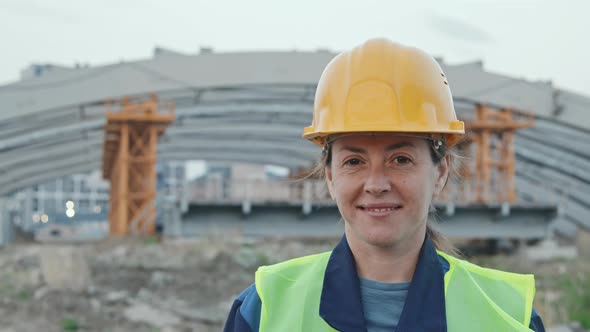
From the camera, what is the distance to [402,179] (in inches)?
76.3

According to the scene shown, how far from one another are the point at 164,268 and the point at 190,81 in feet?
29.9

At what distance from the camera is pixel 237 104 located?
2462 centimetres

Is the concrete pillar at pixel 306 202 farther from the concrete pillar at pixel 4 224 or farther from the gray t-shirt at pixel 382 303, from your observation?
the concrete pillar at pixel 4 224

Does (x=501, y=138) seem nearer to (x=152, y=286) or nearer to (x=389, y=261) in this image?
(x=152, y=286)

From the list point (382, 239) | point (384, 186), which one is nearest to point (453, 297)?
point (382, 239)

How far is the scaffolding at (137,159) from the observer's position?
66.4ft

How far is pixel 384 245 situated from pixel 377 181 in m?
0.19

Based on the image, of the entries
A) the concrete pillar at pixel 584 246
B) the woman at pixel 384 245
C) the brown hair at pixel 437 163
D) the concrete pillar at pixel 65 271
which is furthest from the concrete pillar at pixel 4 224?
the woman at pixel 384 245

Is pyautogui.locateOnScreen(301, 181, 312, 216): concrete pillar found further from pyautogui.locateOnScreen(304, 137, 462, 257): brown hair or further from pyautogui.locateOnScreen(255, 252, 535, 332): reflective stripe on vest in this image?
pyautogui.locateOnScreen(255, 252, 535, 332): reflective stripe on vest

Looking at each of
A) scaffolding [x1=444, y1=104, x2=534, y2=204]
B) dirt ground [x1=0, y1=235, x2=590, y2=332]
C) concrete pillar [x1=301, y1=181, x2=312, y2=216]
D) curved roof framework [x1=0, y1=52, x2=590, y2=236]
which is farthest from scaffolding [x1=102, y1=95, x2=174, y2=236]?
scaffolding [x1=444, y1=104, x2=534, y2=204]

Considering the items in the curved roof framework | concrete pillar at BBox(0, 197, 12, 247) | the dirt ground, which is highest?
the curved roof framework

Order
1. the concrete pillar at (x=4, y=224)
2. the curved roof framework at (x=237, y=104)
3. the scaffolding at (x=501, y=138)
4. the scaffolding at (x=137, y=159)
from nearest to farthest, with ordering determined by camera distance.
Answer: the scaffolding at (x=137, y=159) → the curved roof framework at (x=237, y=104) → the scaffolding at (x=501, y=138) → the concrete pillar at (x=4, y=224)

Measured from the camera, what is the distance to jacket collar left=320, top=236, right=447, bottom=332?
6.07 ft

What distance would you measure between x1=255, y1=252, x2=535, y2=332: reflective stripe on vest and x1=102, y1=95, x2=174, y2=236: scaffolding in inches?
732
